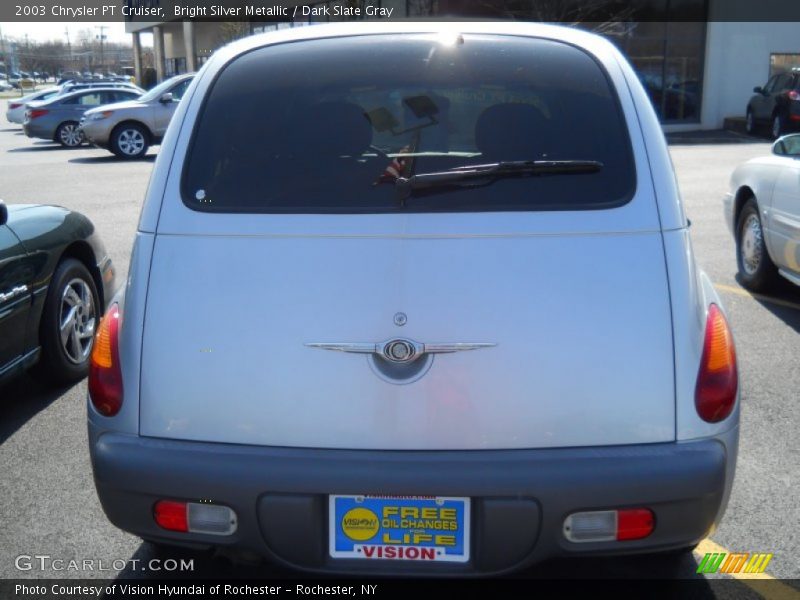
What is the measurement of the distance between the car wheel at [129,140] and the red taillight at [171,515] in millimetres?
17871

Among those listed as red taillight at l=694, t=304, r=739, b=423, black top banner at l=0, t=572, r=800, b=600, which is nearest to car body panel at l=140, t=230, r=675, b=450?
red taillight at l=694, t=304, r=739, b=423

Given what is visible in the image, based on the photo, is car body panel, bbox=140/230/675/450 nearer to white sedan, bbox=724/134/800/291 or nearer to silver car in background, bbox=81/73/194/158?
white sedan, bbox=724/134/800/291

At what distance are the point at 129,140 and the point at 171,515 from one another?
1793 cm

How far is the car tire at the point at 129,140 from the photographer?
755 inches

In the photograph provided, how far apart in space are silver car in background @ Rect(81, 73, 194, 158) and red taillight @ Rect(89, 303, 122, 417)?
1714cm

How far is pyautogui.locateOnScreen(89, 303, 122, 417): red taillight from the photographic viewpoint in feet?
8.49

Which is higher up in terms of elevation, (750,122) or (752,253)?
(752,253)

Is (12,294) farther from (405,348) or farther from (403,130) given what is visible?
(405,348)

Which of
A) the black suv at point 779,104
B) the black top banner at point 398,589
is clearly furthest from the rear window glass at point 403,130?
the black suv at point 779,104

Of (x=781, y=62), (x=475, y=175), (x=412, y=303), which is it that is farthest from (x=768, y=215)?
(x=781, y=62)

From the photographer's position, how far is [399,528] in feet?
7.92

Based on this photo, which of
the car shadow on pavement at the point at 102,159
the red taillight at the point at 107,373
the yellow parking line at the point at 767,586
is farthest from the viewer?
the car shadow on pavement at the point at 102,159

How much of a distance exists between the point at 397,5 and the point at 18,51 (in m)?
106

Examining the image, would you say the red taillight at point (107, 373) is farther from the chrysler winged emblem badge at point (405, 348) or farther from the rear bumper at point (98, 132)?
the rear bumper at point (98, 132)
